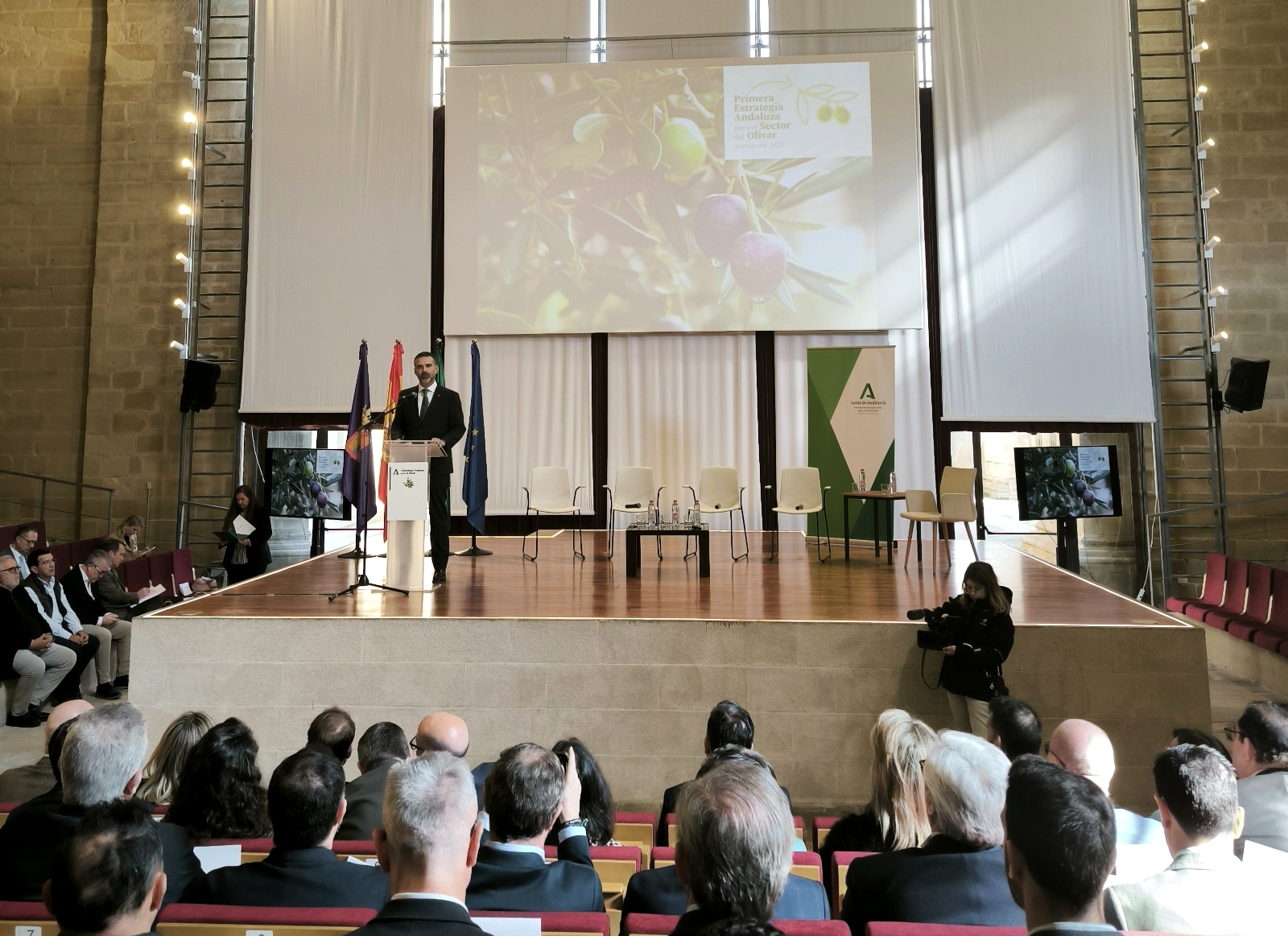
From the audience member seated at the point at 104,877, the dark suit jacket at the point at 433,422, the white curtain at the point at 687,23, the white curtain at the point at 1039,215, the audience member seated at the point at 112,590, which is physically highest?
the white curtain at the point at 687,23

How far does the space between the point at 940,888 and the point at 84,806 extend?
198 centimetres

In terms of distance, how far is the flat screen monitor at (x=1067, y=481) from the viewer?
35.0 feet

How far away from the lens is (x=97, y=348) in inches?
468

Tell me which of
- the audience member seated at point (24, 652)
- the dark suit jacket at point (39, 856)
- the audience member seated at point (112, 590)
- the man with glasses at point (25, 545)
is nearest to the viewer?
the dark suit jacket at point (39, 856)

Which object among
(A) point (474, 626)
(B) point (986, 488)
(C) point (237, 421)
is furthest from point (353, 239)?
(B) point (986, 488)

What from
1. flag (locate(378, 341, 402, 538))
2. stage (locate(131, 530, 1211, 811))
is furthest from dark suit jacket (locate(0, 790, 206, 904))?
flag (locate(378, 341, 402, 538))

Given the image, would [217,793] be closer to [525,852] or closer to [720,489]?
[525,852]

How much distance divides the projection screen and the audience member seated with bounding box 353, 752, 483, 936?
984cm

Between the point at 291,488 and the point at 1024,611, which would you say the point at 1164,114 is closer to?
the point at 1024,611

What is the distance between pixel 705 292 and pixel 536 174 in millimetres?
2521

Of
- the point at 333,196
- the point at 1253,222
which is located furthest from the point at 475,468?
the point at 1253,222

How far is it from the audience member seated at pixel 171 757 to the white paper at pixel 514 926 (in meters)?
1.57

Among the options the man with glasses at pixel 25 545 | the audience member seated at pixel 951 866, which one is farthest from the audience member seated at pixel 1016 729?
the man with glasses at pixel 25 545

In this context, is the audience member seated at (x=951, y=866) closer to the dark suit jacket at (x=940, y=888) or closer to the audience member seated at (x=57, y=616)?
the dark suit jacket at (x=940, y=888)
